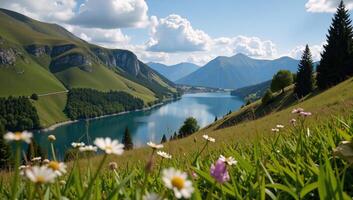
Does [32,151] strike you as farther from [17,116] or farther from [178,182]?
[17,116]

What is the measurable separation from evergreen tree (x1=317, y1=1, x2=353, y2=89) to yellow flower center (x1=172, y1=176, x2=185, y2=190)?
166 ft

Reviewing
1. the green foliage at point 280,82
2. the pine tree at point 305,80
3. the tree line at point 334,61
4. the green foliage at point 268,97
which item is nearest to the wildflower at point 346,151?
the tree line at point 334,61

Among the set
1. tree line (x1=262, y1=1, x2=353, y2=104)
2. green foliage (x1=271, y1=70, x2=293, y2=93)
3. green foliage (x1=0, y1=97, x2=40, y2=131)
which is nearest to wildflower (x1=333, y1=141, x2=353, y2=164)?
tree line (x1=262, y1=1, x2=353, y2=104)

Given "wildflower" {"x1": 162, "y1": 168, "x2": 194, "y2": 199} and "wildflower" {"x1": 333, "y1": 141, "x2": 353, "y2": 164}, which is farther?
"wildflower" {"x1": 333, "y1": 141, "x2": 353, "y2": 164}

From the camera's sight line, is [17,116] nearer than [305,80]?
No

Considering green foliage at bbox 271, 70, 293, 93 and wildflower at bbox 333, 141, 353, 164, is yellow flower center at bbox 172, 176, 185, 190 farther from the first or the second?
green foliage at bbox 271, 70, 293, 93

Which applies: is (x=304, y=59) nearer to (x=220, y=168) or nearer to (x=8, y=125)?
(x=220, y=168)

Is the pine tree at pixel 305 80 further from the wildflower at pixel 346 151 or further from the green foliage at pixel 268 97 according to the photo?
the wildflower at pixel 346 151

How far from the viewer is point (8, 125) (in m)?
187

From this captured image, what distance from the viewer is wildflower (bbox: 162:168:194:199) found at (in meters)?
1.09

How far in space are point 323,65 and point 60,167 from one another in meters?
53.2

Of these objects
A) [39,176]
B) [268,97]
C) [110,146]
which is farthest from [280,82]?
[39,176]

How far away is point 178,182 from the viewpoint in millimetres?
1168

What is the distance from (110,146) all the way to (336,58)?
53.2 metres
